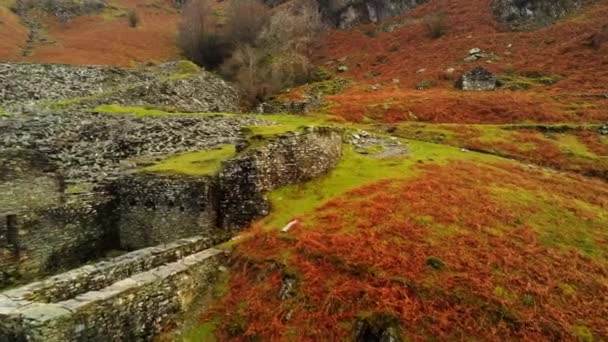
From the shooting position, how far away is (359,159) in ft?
81.8

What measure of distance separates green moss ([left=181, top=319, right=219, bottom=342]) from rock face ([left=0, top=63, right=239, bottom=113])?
2507 centimetres

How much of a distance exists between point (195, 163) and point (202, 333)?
1053 centimetres

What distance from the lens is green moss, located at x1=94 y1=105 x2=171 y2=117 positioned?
31.8 meters

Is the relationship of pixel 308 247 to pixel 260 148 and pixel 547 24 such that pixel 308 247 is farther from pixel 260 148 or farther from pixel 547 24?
pixel 547 24

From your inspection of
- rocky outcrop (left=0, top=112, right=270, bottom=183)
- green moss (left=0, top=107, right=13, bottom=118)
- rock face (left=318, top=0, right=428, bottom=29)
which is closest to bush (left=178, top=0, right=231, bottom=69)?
rock face (left=318, top=0, right=428, bottom=29)

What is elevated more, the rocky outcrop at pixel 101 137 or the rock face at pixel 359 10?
the rock face at pixel 359 10

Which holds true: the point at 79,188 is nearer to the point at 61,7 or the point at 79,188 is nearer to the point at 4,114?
the point at 4,114

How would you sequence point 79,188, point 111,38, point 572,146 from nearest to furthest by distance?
1. point 79,188
2. point 572,146
3. point 111,38

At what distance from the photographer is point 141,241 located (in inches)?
810

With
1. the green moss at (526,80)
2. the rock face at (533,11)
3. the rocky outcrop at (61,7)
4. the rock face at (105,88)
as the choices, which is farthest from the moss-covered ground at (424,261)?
the rocky outcrop at (61,7)

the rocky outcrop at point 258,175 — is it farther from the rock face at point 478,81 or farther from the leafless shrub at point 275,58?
the leafless shrub at point 275,58

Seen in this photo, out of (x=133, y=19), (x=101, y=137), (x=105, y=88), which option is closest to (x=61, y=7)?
(x=133, y=19)

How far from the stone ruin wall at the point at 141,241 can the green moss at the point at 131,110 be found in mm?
11563

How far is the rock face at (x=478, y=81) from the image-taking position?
160ft
